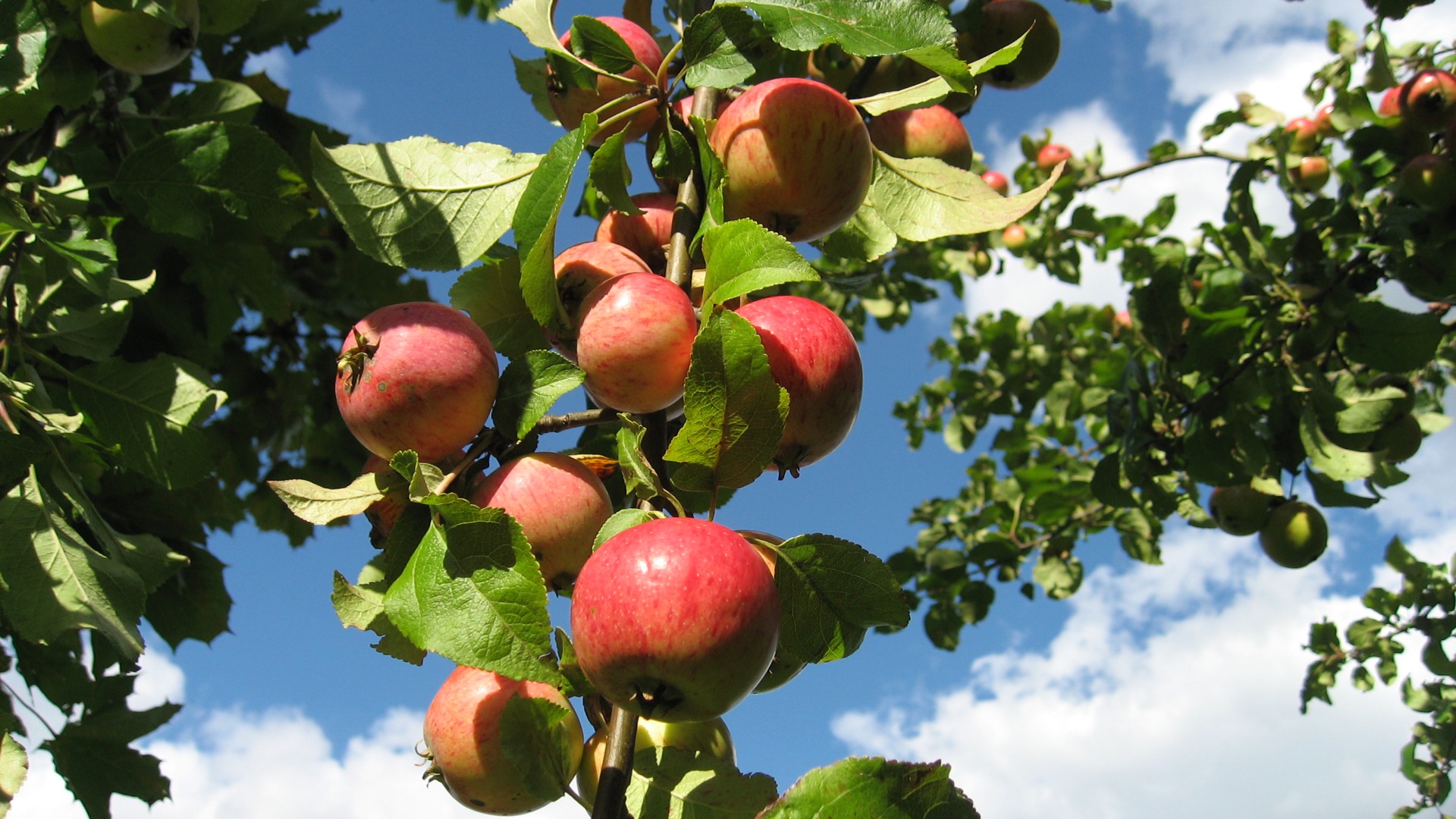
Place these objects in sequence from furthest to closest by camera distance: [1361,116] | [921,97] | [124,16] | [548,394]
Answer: [1361,116]
[124,16]
[921,97]
[548,394]

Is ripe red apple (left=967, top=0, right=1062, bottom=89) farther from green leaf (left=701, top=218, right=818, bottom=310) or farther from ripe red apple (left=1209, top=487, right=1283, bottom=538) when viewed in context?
ripe red apple (left=1209, top=487, right=1283, bottom=538)

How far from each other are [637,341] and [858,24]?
45cm

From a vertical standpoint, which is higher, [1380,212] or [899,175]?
[1380,212]

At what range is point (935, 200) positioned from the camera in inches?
52.1

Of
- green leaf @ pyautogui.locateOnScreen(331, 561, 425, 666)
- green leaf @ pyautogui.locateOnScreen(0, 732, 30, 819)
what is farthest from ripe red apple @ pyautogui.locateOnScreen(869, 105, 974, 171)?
green leaf @ pyautogui.locateOnScreen(0, 732, 30, 819)

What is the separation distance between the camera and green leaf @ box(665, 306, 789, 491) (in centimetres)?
91

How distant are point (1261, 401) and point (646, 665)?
10.4 feet

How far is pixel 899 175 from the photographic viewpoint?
4.54ft

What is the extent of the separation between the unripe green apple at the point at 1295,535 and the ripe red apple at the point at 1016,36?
2453 mm

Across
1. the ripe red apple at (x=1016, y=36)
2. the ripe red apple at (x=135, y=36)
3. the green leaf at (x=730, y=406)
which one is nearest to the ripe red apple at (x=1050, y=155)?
the ripe red apple at (x=1016, y=36)

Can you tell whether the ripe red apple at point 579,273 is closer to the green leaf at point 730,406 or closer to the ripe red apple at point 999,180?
the green leaf at point 730,406

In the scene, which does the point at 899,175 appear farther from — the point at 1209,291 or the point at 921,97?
the point at 1209,291

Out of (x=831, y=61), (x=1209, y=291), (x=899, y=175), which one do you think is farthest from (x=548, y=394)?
(x=1209, y=291)

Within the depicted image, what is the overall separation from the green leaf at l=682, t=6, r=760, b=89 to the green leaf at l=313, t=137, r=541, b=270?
237 millimetres
